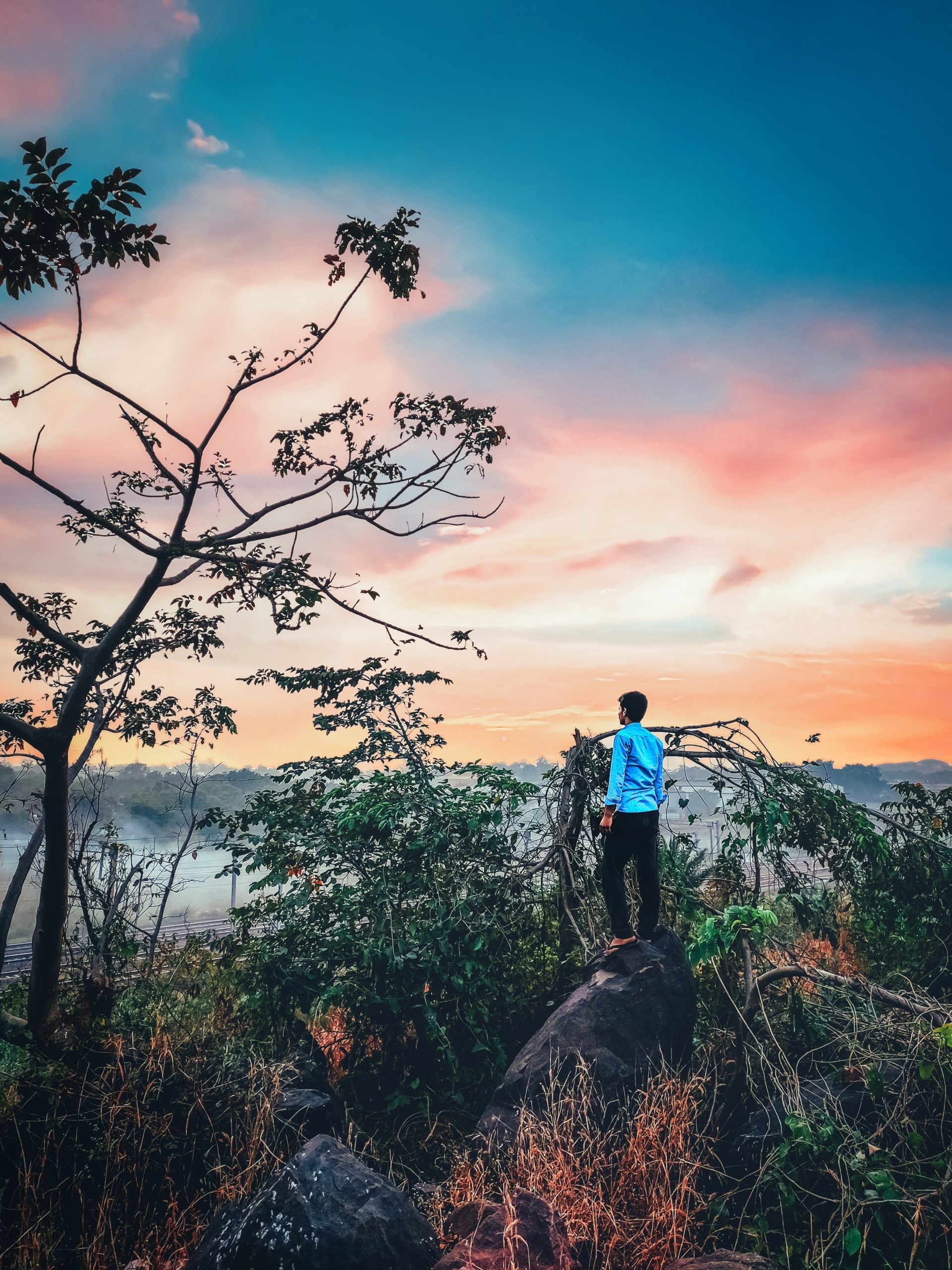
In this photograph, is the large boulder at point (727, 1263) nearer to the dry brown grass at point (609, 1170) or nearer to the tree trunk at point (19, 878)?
the dry brown grass at point (609, 1170)

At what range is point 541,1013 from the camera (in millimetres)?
6867

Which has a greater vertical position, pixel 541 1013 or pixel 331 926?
pixel 331 926

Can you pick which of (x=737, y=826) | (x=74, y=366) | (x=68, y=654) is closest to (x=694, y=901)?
(x=737, y=826)

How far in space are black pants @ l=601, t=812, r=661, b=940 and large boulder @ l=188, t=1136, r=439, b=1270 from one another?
8.28ft

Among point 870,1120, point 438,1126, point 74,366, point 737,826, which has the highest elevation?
point 74,366

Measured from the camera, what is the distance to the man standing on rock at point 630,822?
5.65 m

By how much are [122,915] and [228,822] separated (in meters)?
2.10

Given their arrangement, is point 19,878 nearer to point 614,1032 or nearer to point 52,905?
point 52,905

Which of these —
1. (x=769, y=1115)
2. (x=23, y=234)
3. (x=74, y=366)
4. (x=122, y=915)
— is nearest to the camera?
(x=23, y=234)

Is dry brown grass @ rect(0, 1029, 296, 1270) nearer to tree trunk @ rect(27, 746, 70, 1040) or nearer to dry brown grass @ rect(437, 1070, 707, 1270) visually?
tree trunk @ rect(27, 746, 70, 1040)

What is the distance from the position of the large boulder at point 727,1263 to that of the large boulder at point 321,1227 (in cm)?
132

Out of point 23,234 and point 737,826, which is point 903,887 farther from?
point 23,234

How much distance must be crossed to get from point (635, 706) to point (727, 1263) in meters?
3.46

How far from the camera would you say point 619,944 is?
18.8ft
